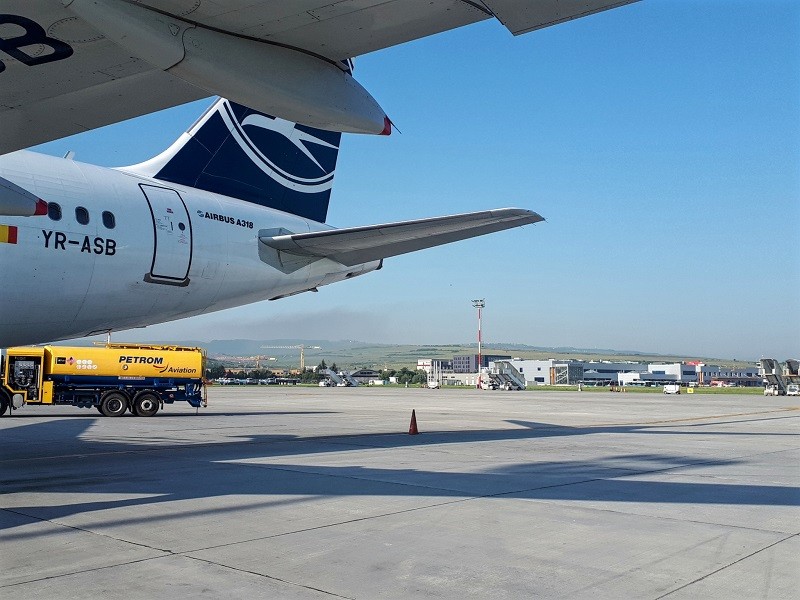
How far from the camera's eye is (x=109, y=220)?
14.9m

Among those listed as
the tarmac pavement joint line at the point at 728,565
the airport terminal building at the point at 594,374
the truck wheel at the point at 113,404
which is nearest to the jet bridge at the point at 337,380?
the airport terminal building at the point at 594,374

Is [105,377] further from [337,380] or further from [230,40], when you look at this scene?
[337,380]

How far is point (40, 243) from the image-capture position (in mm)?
13703

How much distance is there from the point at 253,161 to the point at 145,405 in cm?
1714

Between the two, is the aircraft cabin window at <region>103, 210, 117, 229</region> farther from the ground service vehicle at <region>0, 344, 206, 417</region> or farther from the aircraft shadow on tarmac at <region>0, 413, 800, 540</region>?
the ground service vehicle at <region>0, 344, 206, 417</region>

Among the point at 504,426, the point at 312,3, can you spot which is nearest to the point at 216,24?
the point at 312,3

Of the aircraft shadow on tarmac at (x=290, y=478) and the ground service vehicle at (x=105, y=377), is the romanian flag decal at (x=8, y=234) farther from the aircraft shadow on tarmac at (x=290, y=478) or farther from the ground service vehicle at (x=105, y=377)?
the ground service vehicle at (x=105, y=377)

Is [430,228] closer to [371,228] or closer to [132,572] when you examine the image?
[371,228]

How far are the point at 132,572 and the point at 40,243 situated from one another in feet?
28.2

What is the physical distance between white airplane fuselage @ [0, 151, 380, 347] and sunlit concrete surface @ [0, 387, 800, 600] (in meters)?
3.00

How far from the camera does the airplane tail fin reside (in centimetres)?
1788

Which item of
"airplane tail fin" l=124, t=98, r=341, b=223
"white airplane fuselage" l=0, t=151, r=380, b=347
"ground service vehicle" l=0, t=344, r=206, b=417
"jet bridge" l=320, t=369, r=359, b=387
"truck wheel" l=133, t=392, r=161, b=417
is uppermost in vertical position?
"airplane tail fin" l=124, t=98, r=341, b=223

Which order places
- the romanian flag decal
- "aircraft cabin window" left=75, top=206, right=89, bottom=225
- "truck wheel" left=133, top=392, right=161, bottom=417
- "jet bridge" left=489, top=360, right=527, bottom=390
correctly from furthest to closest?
"jet bridge" left=489, top=360, right=527, bottom=390 → "truck wheel" left=133, top=392, right=161, bottom=417 → "aircraft cabin window" left=75, top=206, right=89, bottom=225 → the romanian flag decal

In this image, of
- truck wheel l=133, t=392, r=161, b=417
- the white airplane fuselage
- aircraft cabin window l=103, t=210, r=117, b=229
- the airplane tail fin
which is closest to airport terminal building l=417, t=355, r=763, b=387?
truck wheel l=133, t=392, r=161, b=417
